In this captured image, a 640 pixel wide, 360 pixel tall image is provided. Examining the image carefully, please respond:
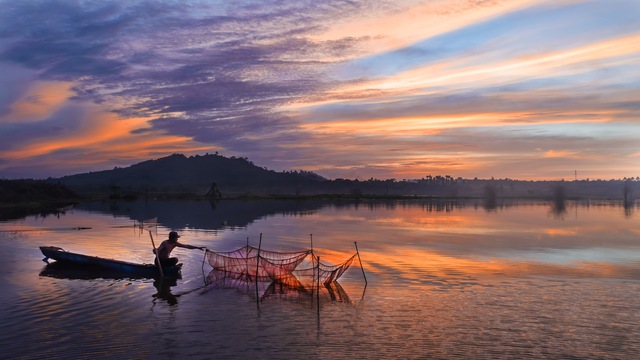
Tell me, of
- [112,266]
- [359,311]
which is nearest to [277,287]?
[359,311]

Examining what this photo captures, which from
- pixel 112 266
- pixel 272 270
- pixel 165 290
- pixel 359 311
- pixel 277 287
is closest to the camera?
pixel 359 311

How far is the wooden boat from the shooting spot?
22.6 meters

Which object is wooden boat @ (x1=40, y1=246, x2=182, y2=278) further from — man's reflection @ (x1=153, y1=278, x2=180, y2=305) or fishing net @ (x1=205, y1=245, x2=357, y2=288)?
fishing net @ (x1=205, y1=245, x2=357, y2=288)

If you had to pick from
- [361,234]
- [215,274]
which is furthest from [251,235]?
[215,274]

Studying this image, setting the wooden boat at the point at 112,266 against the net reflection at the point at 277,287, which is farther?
the wooden boat at the point at 112,266

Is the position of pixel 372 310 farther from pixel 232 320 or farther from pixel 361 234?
pixel 361 234

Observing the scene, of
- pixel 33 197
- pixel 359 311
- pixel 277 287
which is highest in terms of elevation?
pixel 33 197

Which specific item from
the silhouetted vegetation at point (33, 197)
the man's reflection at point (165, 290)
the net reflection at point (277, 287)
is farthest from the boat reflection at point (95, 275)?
the silhouetted vegetation at point (33, 197)

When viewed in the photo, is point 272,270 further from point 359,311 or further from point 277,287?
point 359,311

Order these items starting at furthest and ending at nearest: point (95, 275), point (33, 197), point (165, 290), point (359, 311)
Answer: point (33, 197) < point (95, 275) < point (165, 290) < point (359, 311)

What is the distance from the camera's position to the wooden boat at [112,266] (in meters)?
22.6

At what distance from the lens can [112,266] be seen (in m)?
23.4

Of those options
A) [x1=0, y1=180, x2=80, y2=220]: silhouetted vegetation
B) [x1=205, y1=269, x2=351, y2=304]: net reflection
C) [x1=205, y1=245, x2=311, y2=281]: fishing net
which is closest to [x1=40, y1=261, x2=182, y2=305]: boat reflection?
[x1=205, y1=269, x2=351, y2=304]: net reflection

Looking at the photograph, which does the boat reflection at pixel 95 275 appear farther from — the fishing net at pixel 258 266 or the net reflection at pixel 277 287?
the fishing net at pixel 258 266
